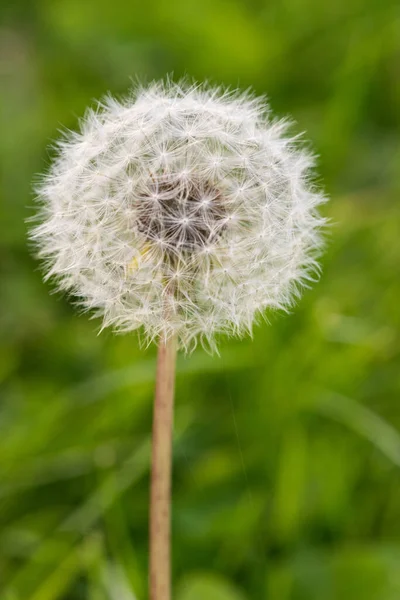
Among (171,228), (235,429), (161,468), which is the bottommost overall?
(161,468)

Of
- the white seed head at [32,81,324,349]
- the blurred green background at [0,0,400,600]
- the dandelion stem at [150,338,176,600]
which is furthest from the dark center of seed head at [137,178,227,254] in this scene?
the blurred green background at [0,0,400,600]

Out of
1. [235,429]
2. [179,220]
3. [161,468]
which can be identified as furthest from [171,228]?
[235,429]

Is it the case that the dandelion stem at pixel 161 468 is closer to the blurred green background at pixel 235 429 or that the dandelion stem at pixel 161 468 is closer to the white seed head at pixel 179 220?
the white seed head at pixel 179 220

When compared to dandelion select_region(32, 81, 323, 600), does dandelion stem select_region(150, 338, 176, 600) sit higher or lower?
lower

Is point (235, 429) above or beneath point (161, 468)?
above

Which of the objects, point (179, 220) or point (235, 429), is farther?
point (235, 429)

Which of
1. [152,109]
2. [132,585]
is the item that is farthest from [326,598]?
[152,109]

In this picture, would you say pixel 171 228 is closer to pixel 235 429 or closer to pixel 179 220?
pixel 179 220

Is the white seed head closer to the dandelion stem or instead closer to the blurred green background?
the dandelion stem
